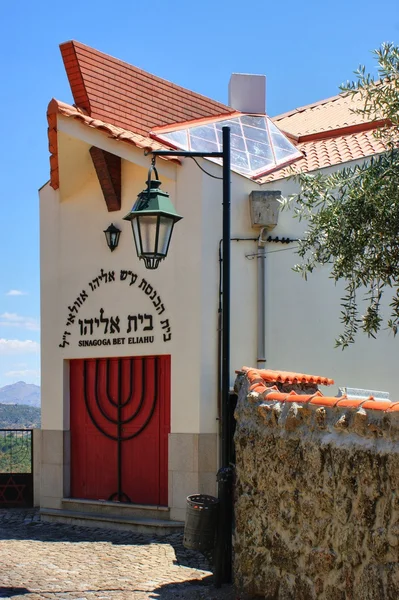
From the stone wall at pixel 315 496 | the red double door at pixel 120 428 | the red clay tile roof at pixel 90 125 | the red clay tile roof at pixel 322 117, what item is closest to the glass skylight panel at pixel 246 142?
the red clay tile roof at pixel 90 125

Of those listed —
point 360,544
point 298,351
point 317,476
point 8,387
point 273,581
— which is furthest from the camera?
point 8,387

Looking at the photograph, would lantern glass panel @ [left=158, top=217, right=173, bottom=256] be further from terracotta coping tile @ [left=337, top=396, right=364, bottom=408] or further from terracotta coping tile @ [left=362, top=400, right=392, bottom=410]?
terracotta coping tile @ [left=362, top=400, right=392, bottom=410]

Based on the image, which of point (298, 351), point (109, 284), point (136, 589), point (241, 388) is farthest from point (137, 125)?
point (136, 589)

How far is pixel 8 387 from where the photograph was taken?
11162cm

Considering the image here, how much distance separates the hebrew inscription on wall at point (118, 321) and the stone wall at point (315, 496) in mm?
3875

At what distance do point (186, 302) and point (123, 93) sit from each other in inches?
153

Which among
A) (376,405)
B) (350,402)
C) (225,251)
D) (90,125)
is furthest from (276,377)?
(90,125)

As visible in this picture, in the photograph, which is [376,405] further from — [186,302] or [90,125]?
[90,125]

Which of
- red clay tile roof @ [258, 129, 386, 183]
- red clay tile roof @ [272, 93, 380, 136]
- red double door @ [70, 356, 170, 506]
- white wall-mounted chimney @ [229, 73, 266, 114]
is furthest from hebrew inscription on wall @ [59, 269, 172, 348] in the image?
red clay tile roof @ [272, 93, 380, 136]

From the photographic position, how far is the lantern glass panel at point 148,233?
28.5 ft

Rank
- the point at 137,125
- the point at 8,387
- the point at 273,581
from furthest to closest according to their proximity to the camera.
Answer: the point at 8,387, the point at 137,125, the point at 273,581

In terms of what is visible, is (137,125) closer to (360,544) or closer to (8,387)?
(360,544)

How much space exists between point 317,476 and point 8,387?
108680mm

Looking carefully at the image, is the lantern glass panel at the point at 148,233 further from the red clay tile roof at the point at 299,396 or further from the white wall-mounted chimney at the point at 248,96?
the white wall-mounted chimney at the point at 248,96
